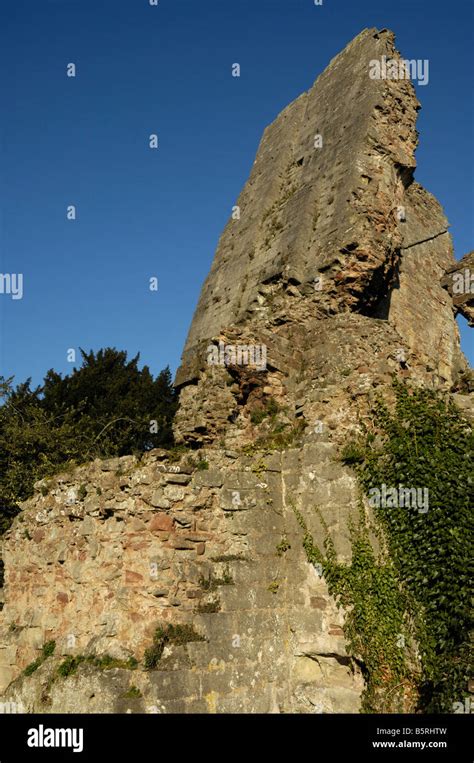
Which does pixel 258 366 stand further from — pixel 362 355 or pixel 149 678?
pixel 149 678

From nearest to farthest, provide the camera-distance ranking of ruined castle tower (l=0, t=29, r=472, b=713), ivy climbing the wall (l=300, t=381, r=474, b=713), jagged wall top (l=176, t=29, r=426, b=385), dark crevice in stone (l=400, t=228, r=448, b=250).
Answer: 1. ivy climbing the wall (l=300, t=381, r=474, b=713)
2. ruined castle tower (l=0, t=29, r=472, b=713)
3. jagged wall top (l=176, t=29, r=426, b=385)
4. dark crevice in stone (l=400, t=228, r=448, b=250)

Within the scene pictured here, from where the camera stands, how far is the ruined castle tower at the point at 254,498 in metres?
7.53

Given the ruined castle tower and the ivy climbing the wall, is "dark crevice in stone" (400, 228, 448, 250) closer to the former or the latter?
the ruined castle tower

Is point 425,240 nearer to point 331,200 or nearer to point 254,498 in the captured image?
point 331,200

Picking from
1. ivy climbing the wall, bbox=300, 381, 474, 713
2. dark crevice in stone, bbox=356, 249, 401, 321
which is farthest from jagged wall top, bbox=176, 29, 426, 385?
ivy climbing the wall, bbox=300, 381, 474, 713

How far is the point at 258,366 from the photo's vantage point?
415 inches

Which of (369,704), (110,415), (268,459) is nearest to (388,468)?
(268,459)

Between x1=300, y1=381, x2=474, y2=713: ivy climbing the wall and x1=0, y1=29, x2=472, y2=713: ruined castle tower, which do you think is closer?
x1=300, y1=381, x2=474, y2=713: ivy climbing the wall

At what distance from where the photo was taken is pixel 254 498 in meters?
8.52

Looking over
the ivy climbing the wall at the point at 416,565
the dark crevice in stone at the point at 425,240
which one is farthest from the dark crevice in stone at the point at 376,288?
the dark crevice in stone at the point at 425,240

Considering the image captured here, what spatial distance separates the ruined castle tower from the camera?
7527mm

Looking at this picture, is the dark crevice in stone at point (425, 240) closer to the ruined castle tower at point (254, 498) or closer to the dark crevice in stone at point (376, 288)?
the ruined castle tower at point (254, 498)

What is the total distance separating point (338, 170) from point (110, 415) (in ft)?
43.6

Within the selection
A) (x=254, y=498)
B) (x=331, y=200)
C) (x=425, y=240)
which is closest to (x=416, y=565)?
(x=254, y=498)
